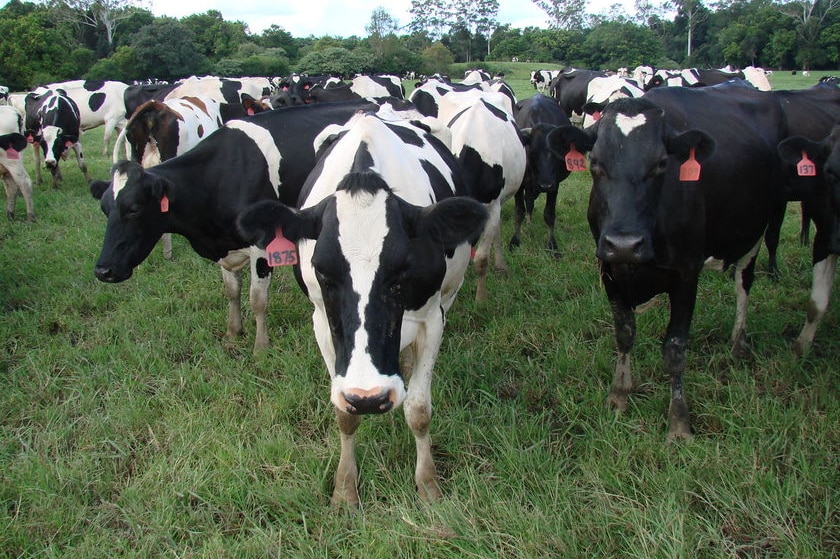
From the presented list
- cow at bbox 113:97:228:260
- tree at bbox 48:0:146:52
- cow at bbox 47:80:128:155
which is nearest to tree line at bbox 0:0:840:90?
tree at bbox 48:0:146:52

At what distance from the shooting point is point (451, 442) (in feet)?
10.6

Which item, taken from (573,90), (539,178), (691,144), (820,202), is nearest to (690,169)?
(691,144)

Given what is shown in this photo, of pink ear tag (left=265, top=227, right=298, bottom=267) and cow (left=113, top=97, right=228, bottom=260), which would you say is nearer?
pink ear tag (left=265, top=227, right=298, bottom=267)

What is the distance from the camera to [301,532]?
2686mm

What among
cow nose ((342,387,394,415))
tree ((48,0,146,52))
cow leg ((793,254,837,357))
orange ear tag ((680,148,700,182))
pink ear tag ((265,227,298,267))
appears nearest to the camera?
cow nose ((342,387,394,415))

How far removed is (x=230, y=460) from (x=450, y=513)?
3.97 feet

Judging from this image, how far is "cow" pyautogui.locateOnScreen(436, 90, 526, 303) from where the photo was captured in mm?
5398

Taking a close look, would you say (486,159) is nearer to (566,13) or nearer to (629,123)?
(629,123)

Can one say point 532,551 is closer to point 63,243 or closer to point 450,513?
point 450,513

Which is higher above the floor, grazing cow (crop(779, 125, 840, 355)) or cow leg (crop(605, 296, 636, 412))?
grazing cow (crop(779, 125, 840, 355))

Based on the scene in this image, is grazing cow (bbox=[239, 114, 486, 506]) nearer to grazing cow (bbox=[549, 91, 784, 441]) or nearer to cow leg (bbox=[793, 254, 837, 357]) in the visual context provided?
grazing cow (bbox=[549, 91, 784, 441])

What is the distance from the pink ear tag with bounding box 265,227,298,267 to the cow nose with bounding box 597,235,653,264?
1.50 m

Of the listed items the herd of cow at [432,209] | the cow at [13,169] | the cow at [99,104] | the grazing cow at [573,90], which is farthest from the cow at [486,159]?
the cow at [99,104]

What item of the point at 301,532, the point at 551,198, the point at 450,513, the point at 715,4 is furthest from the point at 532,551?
the point at 715,4
